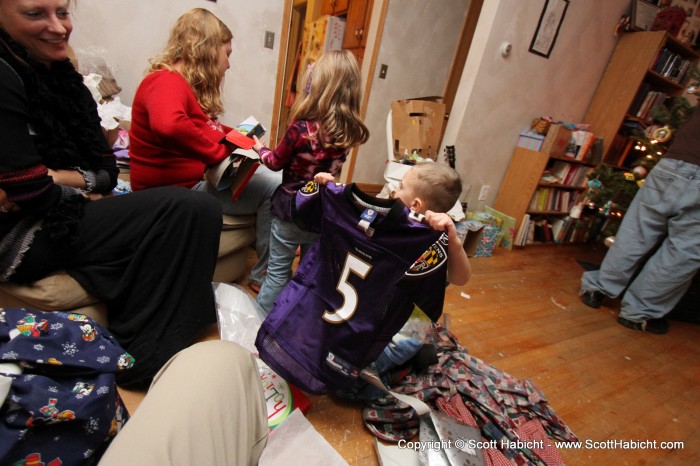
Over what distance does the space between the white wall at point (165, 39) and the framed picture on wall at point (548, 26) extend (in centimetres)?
199

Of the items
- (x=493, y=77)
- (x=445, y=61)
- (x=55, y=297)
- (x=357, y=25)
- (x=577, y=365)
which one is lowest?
(x=577, y=365)

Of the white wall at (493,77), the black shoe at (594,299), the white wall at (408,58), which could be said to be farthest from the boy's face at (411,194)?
the white wall at (408,58)

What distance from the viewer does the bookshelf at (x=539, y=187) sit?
296cm

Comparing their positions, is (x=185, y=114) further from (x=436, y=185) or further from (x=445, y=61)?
(x=445, y=61)

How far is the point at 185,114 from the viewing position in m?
1.21

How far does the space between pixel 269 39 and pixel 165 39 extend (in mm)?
634

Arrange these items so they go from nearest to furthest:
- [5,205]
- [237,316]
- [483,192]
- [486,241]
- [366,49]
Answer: [5,205] → [237,316] → [486,241] → [366,49] → [483,192]

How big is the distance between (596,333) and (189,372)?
237 cm

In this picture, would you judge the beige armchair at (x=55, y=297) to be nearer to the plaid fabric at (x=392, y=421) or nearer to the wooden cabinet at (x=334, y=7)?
the plaid fabric at (x=392, y=421)

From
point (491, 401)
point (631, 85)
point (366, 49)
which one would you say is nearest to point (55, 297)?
point (491, 401)

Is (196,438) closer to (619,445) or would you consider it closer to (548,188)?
(619,445)

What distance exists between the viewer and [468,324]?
5.95ft

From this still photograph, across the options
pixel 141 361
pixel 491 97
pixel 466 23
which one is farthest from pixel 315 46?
pixel 141 361

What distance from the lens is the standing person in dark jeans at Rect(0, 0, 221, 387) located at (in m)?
0.81
